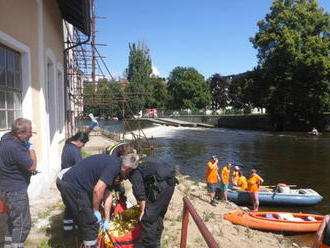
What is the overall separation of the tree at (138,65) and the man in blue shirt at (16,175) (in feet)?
224

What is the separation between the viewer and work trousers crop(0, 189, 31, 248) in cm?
384

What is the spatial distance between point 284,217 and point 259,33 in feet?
133

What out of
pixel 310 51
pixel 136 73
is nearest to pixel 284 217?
pixel 310 51

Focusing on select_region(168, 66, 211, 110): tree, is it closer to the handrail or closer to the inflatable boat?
the inflatable boat

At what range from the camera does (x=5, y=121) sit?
5785 millimetres

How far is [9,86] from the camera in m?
5.83

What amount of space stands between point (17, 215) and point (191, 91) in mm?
76395

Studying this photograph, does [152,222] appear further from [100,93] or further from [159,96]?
[159,96]

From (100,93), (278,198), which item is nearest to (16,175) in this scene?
(278,198)

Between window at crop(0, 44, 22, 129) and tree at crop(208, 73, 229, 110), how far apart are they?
81.8 metres

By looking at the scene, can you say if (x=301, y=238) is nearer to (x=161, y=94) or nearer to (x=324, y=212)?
(x=324, y=212)

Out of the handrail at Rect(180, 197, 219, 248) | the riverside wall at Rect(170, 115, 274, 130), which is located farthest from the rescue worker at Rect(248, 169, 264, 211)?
the riverside wall at Rect(170, 115, 274, 130)

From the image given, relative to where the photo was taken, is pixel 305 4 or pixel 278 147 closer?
pixel 278 147

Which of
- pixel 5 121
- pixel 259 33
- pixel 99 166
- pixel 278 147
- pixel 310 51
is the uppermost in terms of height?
pixel 259 33
